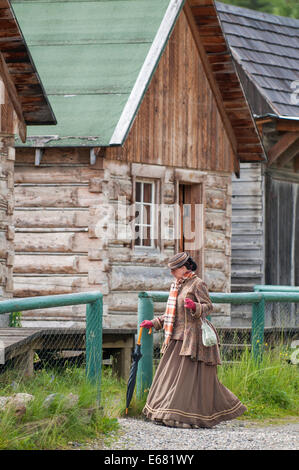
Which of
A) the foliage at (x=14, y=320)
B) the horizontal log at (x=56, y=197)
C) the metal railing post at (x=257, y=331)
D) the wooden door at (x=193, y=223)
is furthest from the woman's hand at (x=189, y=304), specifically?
the wooden door at (x=193, y=223)

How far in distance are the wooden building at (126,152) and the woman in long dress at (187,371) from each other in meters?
4.66

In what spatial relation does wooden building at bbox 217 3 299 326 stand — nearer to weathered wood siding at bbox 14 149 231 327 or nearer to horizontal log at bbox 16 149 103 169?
weathered wood siding at bbox 14 149 231 327

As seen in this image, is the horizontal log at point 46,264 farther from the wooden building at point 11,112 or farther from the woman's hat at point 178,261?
the woman's hat at point 178,261

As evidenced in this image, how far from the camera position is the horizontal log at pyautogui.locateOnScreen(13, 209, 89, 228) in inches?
525

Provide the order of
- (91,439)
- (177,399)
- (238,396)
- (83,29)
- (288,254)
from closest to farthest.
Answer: (91,439), (177,399), (238,396), (83,29), (288,254)

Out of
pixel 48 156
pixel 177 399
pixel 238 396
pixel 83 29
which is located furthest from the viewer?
pixel 83 29

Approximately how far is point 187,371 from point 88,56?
24.3ft

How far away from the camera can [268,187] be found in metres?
17.2

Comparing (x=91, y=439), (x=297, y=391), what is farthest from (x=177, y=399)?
(x=297, y=391)

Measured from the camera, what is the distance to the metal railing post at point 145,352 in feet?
28.3

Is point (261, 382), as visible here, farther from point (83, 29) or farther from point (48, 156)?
point (83, 29)

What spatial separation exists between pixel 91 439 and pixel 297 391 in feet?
10.7

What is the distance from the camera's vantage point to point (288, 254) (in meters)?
17.8

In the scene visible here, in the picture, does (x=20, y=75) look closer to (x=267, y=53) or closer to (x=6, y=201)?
(x=6, y=201)
